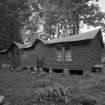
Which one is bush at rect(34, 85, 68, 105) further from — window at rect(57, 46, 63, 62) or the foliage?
the foliage

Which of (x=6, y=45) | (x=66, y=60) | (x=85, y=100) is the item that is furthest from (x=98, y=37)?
(x=6, y=45)

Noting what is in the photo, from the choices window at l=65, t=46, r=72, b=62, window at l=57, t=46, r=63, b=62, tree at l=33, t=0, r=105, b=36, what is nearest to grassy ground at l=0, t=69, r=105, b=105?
window at l=65, t=46, r=72, b=62

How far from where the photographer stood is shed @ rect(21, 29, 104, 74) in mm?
12344

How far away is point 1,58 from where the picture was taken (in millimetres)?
24625

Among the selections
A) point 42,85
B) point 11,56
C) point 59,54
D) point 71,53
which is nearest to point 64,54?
point 59,54

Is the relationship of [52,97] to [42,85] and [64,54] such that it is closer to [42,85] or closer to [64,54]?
[42,85]

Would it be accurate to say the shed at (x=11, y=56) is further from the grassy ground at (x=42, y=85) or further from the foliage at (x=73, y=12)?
the foliage at (x=73, y=12)

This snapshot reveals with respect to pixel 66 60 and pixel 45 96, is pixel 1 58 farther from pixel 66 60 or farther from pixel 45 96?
pixel 45 96

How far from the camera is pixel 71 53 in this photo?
13367mm

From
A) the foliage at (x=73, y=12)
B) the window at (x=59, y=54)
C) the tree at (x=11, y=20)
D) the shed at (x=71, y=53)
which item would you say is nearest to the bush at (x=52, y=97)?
the shed at (x=71, y=53)

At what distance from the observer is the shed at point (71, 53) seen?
1234cm

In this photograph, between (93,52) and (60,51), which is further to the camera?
(60,51)

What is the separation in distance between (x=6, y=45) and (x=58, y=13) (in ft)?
41.8

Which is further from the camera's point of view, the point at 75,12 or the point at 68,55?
the point at 75,12
